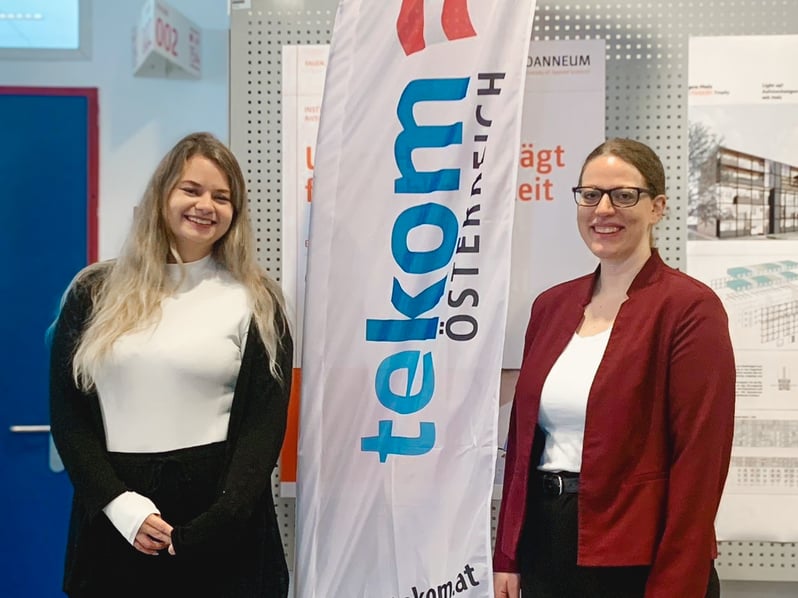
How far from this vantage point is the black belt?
4.97 ft

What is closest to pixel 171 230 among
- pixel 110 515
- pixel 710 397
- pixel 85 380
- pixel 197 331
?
pixel 197 331

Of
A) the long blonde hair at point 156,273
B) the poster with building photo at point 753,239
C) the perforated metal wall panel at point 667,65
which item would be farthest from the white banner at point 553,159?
the long blonde hair at point 156,273

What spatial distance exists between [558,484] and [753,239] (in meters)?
0.97

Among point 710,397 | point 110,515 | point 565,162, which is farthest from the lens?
point 565,162

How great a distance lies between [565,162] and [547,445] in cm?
82

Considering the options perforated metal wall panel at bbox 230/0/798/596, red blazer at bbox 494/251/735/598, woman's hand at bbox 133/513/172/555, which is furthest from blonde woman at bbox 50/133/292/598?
perforated metal wall panel at bbox 230/0/798/596

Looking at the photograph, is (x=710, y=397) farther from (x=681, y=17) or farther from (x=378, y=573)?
(x=681, y=17)

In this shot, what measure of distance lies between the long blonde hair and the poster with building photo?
3.72 feet

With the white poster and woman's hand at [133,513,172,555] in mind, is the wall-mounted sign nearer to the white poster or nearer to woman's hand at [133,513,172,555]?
the white poster

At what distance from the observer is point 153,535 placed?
1562 mm

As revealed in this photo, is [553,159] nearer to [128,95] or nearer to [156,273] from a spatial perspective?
[156,273]

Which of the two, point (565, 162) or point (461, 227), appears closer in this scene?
point (461, 227)

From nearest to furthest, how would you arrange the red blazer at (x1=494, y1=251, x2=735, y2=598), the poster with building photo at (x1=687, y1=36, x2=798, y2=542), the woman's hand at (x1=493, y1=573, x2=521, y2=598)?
1. the red blazer at (x1=494, y1=251, x2=735, y2=598)
2. the woman's hand at (x1=493, y1=573, x2=521, y2=598)
3. the poster with building photo at (x1=687, y1=36, x2=798, y2=542)

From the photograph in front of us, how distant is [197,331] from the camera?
5.44ft
